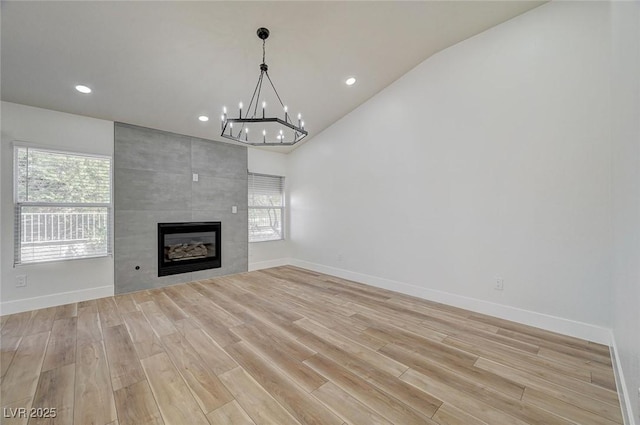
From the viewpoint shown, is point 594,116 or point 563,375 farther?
point 594,116

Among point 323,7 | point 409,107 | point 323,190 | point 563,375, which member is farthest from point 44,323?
point 409,107

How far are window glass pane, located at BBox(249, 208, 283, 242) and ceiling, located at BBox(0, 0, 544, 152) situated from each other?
8.05 ft

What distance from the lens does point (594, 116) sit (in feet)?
8.08

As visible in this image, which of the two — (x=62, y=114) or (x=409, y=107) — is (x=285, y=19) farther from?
(x=62, y=114)

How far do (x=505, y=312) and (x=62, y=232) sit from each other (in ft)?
19.4

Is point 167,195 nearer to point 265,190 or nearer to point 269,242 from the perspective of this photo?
point 265,190

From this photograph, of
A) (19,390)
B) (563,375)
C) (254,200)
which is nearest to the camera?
(19,390)

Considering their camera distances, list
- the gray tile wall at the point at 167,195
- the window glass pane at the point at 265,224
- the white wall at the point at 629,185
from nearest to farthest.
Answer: the white wall at the point at 629,185, the gray tile wall at the point at 167,195, the window glass pane at the point at 265,224

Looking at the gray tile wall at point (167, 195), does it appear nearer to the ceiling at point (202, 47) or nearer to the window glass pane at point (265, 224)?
the window glass pane at point (265, 224)

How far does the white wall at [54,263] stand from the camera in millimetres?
3137

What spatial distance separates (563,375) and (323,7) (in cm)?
393

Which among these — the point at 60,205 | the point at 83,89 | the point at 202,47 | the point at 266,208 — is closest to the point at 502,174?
the point at 202,47

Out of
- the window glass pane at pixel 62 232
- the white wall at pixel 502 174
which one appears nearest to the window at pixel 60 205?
the window glass pane at pixel 62 232

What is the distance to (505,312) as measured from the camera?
2963 mm
